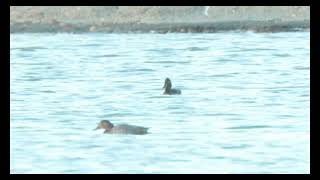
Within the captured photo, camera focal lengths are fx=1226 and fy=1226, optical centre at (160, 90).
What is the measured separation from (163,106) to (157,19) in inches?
1101

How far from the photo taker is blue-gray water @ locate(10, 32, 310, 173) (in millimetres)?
15578

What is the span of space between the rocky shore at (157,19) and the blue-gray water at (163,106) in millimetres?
4707

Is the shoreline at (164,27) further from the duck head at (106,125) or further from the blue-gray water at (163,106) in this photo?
the duck head at (106,125)

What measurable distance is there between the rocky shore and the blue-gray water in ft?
15.4

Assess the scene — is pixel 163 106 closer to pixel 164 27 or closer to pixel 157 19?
pixel 164 27

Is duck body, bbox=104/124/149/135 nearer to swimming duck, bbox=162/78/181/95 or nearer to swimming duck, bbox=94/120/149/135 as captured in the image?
swimming duck, bbox=94/120/149/135

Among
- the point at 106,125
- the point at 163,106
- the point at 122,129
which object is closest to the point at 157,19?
the point at 163,106

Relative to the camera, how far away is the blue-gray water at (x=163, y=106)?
15.6 m

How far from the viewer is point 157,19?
50.8 meters

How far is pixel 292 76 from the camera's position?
2906 centimetres

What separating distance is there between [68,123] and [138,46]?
21562mm

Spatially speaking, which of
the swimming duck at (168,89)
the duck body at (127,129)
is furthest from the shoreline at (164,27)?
the duck body at (127,129)

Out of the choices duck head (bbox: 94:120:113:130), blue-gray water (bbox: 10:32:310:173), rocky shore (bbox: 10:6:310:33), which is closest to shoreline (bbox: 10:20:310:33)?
rocky shore (bbox: 10:6:310:33)
